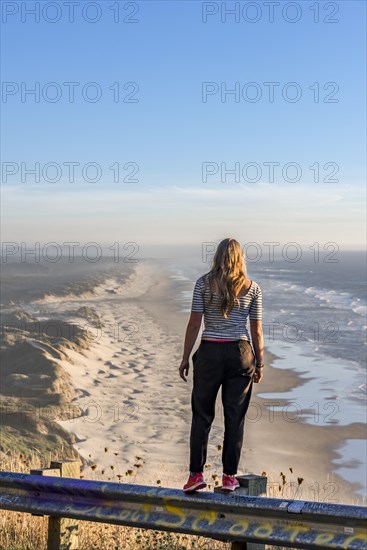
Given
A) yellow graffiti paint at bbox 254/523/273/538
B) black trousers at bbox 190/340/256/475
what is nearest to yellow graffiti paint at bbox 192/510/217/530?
yellow graffiti paint at bbox 254/523/273/538

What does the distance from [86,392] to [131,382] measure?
2995 millimetres

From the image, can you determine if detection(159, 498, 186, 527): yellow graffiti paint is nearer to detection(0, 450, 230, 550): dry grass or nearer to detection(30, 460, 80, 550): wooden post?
detection(30, 460, 80, 550): wooden post

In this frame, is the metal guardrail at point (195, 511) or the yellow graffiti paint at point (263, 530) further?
the yellow graffiti paint at point (263, 530)

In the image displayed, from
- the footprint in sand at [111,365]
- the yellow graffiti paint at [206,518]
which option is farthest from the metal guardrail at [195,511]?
the footprint in sand at [111,365]

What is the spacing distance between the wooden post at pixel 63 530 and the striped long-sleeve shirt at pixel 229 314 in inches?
53.5

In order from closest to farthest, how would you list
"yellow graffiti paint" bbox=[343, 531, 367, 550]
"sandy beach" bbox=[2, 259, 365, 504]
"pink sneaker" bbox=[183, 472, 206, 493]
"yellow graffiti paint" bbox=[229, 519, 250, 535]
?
"yellow graffiti paint" bbox=[343, 531, 367, 550] < "yellow graffiti paint" bbox=[229, 519, 250, 535] < "pink sneaker" bbox=[183, 472, 206, 493] < "sandy beach" bbox=[2, 259, 365, 504]

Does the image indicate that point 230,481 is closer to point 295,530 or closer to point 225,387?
point 225,387

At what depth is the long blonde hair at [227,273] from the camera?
6.30 m

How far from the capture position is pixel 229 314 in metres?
6.31

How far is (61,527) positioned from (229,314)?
1880mm

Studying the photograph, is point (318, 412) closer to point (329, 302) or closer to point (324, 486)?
point (324, 486)

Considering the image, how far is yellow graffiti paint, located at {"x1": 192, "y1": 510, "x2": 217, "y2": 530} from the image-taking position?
209 inches

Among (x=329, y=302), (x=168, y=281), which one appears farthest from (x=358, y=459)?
(x=168, y=281)

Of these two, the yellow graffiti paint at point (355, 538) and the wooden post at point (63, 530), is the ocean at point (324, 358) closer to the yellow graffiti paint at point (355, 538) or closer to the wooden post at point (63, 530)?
the wooden post at point (63, 530)
